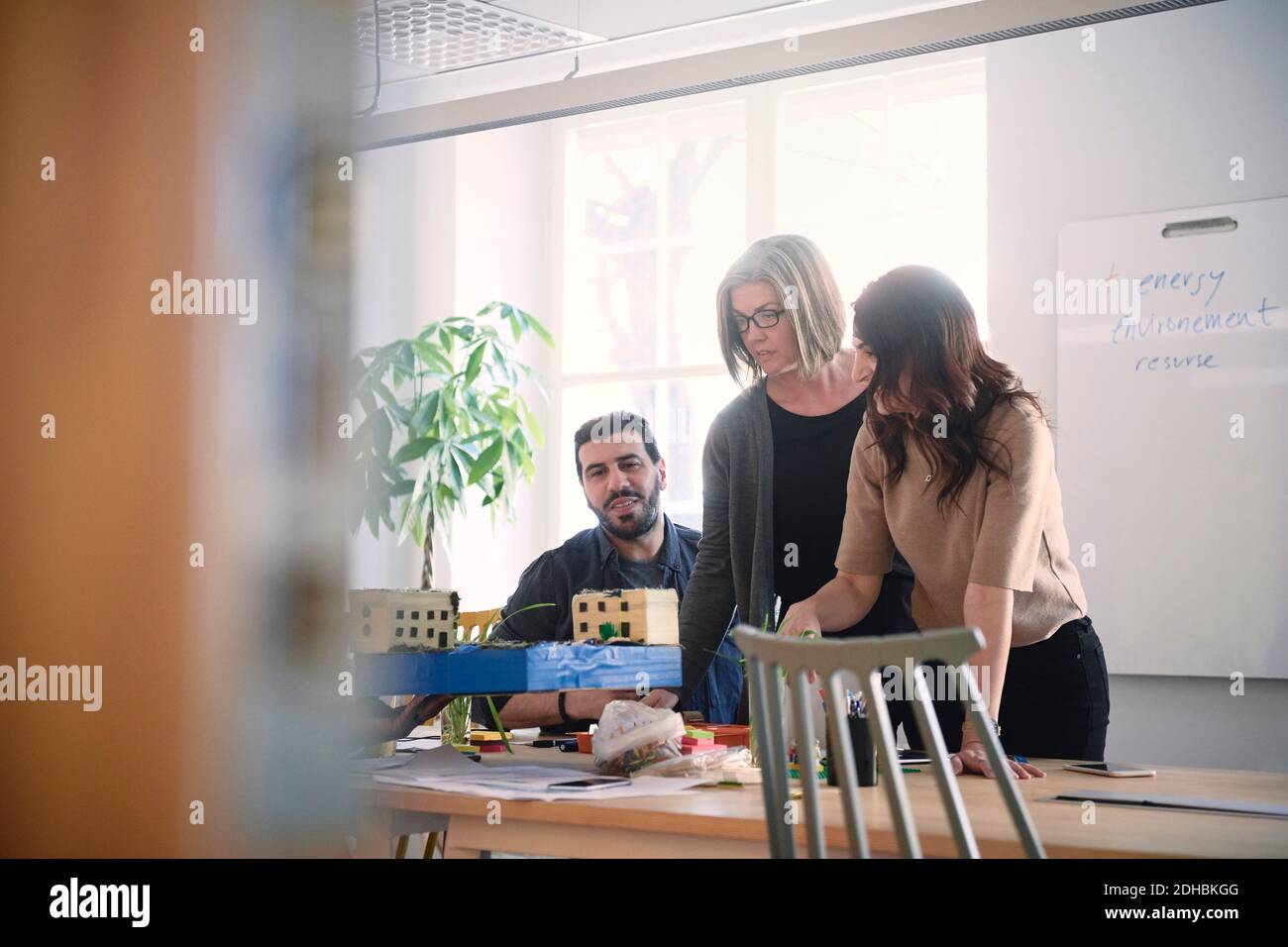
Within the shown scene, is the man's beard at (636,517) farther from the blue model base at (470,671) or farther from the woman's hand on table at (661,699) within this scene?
the blue model base at (470,671)

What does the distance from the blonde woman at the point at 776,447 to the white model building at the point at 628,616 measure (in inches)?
20.5

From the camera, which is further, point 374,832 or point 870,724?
point 374,832

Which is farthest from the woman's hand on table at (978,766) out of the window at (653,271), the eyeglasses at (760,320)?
the window at (653,271)

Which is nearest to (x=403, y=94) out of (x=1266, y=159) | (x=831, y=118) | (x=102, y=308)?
(x=831, y=118)

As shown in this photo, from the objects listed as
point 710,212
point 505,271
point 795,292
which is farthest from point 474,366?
point 795,292

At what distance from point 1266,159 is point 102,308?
114 inches

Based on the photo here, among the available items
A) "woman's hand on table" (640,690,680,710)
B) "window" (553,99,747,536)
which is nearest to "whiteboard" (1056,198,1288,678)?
"window" (553,99,747,536)

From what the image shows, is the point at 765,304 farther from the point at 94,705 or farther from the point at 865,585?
the point at 94,705

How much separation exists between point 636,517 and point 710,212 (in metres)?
1.89

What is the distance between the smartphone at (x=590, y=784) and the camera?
1.62 metres

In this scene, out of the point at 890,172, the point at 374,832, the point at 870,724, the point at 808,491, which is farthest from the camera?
the point at 890,172

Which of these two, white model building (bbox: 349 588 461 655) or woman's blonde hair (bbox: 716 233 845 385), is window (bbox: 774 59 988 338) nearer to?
woman's blonde hair (bbox: 716 233 845 385)

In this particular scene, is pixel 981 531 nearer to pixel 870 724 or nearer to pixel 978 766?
pixel 978 766

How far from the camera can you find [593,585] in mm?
2967
